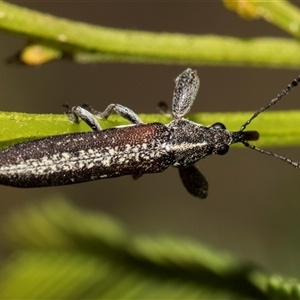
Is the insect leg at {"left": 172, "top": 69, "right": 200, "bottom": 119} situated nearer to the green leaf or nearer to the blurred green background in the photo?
the green leaf

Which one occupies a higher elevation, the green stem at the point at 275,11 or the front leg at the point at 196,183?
the green stem at the point at 275,11

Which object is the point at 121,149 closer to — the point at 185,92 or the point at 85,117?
the point at 85,117

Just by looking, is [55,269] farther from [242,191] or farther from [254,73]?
[254,73]

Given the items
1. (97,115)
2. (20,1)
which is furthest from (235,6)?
(20,1)

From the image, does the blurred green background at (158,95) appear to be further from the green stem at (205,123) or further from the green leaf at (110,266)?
the green stem at (205,123)

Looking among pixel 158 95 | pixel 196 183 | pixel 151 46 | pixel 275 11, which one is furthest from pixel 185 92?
pixel 158 95

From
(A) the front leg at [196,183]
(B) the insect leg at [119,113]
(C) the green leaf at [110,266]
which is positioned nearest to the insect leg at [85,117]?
(B) the insect leg at [119,113]
